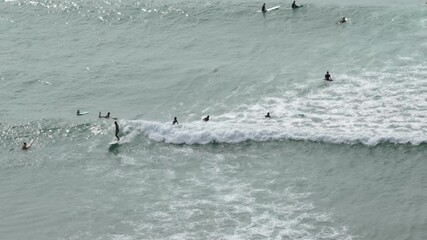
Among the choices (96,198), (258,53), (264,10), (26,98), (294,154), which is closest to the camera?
(96,198)

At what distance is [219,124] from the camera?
57.9 meters

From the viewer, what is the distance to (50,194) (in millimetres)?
50438

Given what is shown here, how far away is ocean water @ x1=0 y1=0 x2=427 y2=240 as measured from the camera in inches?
1821

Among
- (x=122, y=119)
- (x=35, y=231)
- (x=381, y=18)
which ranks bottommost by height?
(x=35, y=231)

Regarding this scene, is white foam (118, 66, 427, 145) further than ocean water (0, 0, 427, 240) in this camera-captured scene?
Yes

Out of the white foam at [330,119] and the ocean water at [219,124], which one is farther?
the white foam at [330,119]

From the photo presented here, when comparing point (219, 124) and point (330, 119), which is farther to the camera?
point (219, 124)

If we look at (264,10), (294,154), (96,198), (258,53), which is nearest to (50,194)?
(96,198)

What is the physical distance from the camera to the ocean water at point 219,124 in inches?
1821

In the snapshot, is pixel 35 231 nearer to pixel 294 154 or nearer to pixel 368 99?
pixel 294 154

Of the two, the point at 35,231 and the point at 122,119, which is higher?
the point at 122,119

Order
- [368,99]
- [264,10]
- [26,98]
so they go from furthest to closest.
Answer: [264,10] → [26,98] → [368,99]

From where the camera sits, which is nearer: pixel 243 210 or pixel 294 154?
pixel 243 210

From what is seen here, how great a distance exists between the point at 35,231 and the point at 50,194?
17.2ft
